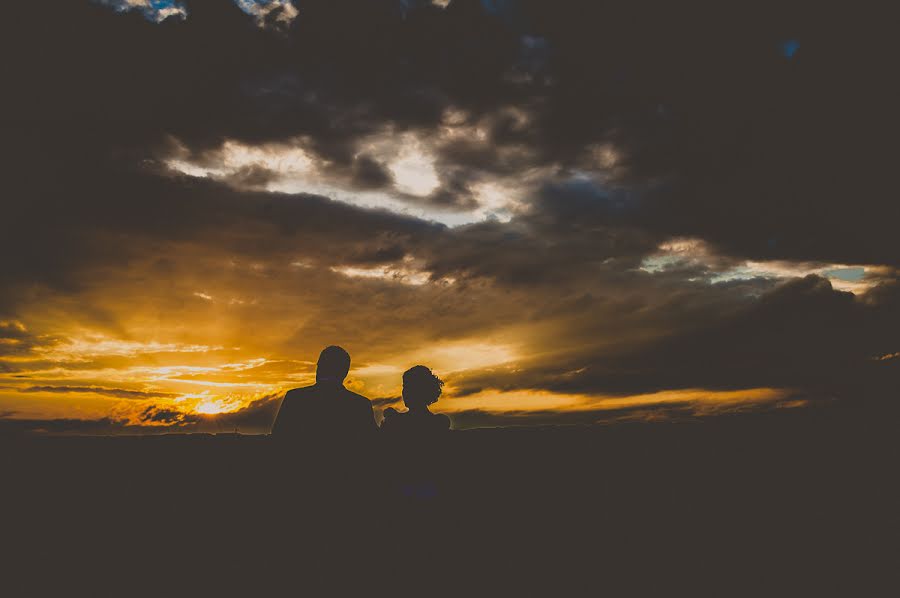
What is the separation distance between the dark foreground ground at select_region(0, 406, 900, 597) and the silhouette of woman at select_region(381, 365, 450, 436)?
1.46 feet

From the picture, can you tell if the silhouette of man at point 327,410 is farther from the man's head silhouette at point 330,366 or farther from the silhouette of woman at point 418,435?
the silhouette of woman at point 418,435

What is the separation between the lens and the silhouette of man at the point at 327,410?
192 inches

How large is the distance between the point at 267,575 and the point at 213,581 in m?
0.36

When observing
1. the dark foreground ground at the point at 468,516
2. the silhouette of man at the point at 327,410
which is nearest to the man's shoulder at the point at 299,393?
the silhouette of man at the point at 327,410

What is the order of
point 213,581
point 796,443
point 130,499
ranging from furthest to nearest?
point 796,443
point 130,499
point 213,581

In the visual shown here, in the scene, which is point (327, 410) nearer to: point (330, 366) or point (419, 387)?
point (330, 366)

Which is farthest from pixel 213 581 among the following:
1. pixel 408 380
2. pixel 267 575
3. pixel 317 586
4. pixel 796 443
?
pixel 796 443

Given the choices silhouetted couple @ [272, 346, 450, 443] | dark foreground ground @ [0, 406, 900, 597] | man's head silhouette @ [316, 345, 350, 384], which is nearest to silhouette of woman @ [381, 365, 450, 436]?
silhouetted couple @ [272, 346, 450, 443]

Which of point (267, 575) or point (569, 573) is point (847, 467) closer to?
point (569, 573)

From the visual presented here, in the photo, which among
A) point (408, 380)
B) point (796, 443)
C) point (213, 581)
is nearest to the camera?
point (213, 581)

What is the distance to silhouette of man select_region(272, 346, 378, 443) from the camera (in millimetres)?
4871

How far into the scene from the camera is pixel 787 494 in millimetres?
4082

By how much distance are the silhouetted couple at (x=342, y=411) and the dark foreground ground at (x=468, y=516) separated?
290 millimetres

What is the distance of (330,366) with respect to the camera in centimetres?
525
